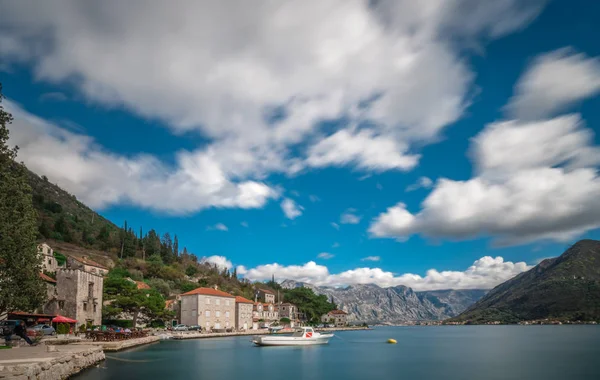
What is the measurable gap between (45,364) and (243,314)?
243 feet

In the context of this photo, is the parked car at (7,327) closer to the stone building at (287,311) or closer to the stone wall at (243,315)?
the stone wall at (243,315)

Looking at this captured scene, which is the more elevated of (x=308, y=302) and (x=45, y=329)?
(x=45, y=329)

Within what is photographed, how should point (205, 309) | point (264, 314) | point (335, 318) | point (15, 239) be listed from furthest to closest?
point (335, 318)
point (264, 314)
point (205, 309)
point (15, 239)

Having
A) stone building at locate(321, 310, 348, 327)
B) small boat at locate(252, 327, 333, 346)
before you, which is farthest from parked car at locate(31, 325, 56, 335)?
stone building at locate(321, 310, 348, 327)

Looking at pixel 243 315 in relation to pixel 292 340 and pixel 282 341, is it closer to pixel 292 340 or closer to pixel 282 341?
pixel 282 341

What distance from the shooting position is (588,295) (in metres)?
186

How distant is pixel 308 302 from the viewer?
408ft

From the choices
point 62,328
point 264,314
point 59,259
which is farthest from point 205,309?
point 62,328

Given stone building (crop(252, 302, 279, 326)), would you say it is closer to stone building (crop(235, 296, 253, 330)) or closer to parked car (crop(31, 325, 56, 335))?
stone building (crop(235, 296, 253, 330))

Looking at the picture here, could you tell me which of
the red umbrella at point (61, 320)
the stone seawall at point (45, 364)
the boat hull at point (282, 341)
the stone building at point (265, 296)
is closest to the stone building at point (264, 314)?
the stone building at point (265, 296)

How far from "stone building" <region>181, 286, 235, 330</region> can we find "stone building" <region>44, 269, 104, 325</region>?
88.2ft

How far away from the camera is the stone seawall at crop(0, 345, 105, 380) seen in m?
16.0

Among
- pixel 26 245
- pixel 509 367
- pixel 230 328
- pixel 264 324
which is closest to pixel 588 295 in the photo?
pixel 264 324

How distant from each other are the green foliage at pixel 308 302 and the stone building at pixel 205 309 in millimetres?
42799
